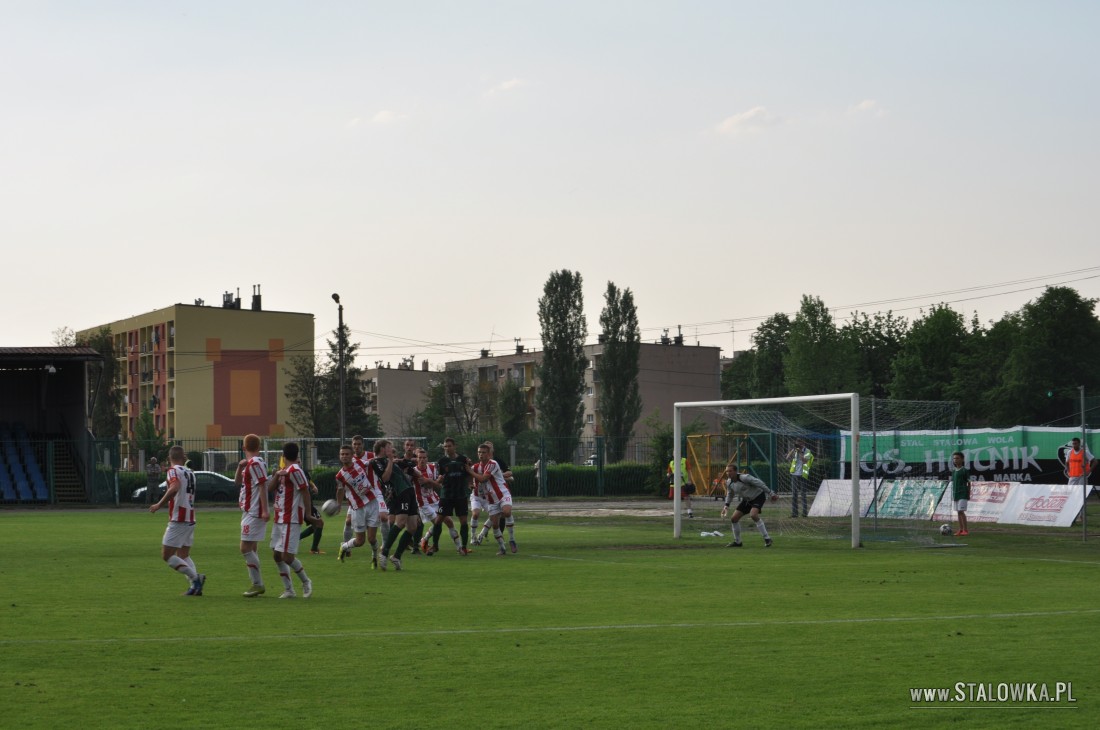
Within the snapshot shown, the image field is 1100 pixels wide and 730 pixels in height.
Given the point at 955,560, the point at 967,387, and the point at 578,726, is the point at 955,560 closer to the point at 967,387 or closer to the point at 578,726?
the point at 578,726

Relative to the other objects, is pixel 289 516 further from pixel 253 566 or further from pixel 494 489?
pixel 494 489

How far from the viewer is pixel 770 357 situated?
12569 cm

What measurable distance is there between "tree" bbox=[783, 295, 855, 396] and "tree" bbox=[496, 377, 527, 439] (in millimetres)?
22193

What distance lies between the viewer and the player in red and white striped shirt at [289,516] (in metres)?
15.6

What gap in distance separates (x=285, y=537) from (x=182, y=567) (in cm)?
148

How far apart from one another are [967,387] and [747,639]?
81.5 metres

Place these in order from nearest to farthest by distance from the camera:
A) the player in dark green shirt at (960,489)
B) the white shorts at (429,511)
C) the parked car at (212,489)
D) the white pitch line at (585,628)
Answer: the white pitch line at (585,628) → the white shorts at (429,511) → the player in dark green shirt at (960,489) → the parked car at (212,489)

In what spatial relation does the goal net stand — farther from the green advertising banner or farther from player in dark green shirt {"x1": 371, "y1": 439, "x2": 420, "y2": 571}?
player in dark green shirt {"x1": 371, "y1": 439, "x2": 420, "y2": 571}

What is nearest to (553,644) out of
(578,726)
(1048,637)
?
(578,726)

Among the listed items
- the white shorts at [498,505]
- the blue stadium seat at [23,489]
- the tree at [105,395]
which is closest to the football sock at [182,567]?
the white shorts at [498,505]

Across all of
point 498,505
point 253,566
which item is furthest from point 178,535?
point 498,505

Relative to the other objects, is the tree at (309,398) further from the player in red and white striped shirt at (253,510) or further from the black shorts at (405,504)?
the player in red and white striped shirt at (253,510)

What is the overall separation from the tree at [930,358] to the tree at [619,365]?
62.9 feet

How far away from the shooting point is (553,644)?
11.5 metres
